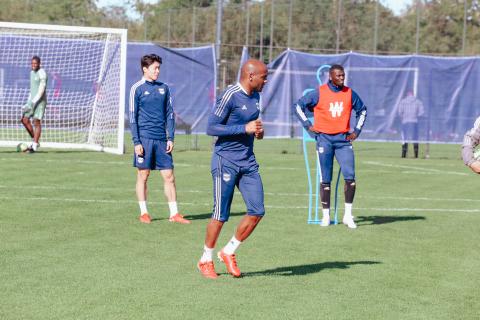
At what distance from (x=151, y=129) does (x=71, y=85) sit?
15499 mm

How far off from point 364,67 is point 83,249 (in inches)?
744

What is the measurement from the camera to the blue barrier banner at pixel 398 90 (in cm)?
2727

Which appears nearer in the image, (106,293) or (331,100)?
(106,293)

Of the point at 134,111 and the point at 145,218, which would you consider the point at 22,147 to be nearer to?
the point at 134,111

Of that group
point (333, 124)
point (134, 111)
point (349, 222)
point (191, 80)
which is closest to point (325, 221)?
point (349, 222)

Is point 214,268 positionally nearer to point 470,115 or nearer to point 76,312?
point 76,312

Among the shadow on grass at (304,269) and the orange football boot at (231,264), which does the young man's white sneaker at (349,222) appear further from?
the orange football boot at (231,264)

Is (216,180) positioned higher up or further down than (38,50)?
further down

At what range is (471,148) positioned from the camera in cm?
775

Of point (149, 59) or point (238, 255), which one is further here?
point (149, 59)

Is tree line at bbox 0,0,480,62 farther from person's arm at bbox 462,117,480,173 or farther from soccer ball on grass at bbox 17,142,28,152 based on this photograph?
person's arm at bbox 462,117,480,173

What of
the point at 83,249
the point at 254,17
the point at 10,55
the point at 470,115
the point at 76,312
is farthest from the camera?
the point at 254,17

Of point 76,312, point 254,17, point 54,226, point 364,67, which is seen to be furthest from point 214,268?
point 254,17

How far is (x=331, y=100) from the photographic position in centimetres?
1302
